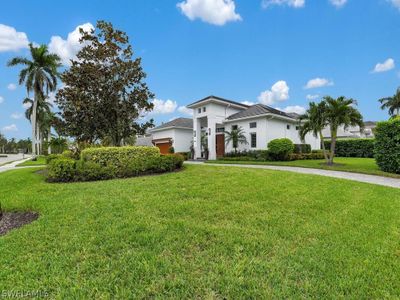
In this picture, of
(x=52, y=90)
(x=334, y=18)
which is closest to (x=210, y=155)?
(x=334, y=18)

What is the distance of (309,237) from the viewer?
3.76m

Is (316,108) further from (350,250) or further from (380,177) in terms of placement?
(350,250)

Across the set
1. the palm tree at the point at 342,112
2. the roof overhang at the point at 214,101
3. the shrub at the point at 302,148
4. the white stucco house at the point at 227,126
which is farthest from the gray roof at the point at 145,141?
the palm tree at the point at 342,112

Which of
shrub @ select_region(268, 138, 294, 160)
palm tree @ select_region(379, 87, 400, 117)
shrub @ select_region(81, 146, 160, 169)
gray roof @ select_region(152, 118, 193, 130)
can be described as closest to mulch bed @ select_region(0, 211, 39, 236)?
shrub @ select_region(81, 146, 160, 169)

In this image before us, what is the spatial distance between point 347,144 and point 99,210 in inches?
1044

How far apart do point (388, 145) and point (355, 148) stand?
1460 centimetres

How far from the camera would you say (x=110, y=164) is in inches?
365

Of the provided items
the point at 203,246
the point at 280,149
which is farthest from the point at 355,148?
the point at 203,246

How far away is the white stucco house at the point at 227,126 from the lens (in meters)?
20.4

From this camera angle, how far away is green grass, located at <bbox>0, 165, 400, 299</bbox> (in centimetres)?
253

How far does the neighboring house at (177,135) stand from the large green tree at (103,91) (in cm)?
1285

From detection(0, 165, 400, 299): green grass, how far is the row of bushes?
237 cm

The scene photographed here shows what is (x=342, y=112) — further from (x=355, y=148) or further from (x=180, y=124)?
(x=180, y=124)

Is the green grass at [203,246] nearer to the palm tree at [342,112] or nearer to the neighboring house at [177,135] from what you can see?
the palm tree at [342,112]
